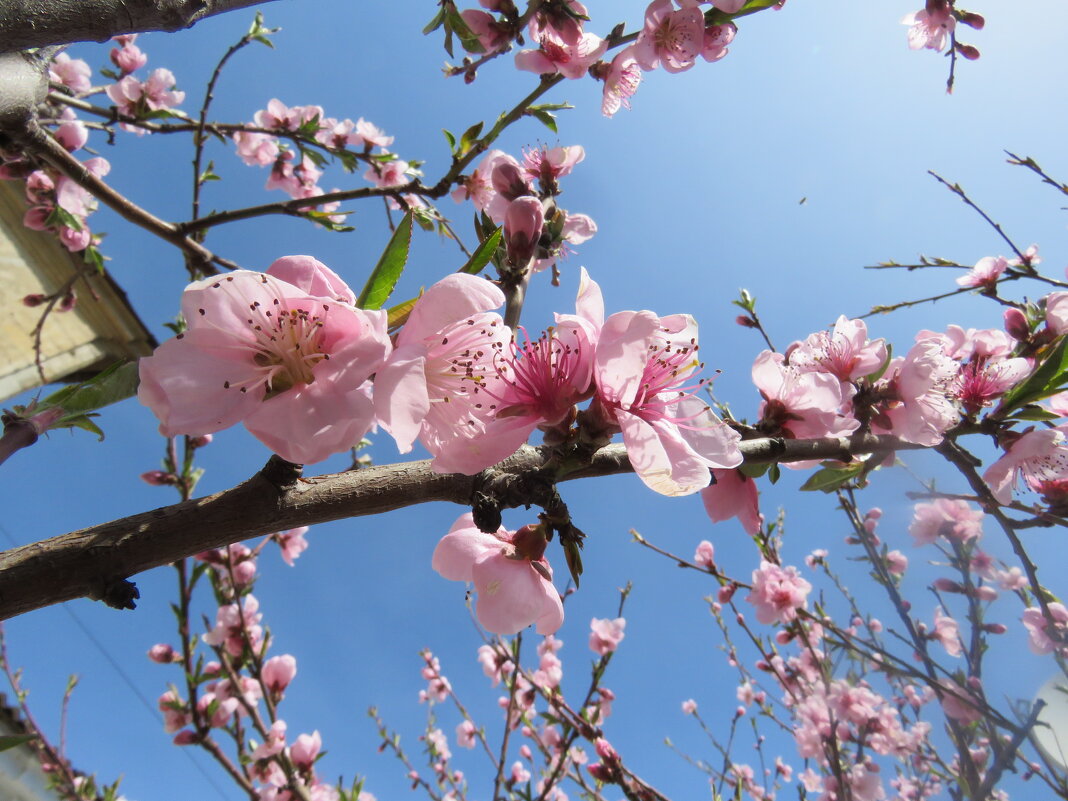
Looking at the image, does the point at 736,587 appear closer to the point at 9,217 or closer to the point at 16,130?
the point at 16,130

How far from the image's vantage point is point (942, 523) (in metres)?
1.67

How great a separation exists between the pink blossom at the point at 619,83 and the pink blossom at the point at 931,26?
1.41 metres

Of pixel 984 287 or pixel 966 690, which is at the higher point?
pixel 984 287

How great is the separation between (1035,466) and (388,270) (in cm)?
182

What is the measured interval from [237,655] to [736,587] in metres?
3.24

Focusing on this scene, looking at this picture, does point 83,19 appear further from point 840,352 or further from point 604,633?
→ point 604,633

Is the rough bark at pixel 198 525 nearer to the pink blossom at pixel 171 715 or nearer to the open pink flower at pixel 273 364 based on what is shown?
the open pink flower at pixel 273 364

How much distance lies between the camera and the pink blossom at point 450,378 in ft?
2.21

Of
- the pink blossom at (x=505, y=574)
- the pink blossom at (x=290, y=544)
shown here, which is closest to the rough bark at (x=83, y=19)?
the pink blossom at (x=505, y=574)

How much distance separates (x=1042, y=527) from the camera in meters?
1.43

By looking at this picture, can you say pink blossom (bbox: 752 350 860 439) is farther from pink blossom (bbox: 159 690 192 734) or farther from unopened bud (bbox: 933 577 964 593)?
pink blossom (bbox: 159 690 192 734)

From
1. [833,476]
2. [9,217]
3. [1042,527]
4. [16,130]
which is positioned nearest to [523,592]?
[833,476]

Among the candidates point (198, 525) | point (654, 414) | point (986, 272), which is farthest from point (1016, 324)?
point (198, 525)

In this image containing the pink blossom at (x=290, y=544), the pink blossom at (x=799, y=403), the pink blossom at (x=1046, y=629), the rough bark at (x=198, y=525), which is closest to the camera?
the rough bark at (x=198, y=525)
